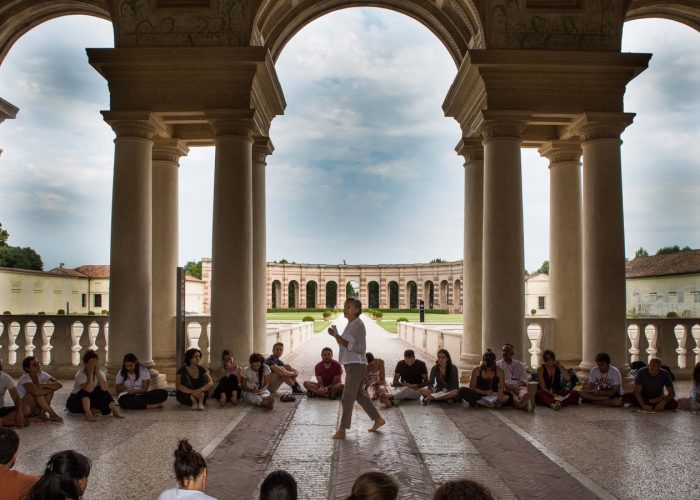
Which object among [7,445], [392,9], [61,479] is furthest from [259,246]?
[61,479]

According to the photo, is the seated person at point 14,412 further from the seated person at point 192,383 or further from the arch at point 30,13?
the arch at point 30,13

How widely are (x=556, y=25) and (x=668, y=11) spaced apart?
5.51m

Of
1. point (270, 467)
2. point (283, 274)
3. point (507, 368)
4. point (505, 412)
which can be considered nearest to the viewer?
point (270, 467)

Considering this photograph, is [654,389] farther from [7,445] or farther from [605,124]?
[7,445]

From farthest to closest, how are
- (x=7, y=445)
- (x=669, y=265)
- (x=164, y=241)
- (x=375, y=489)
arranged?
(x=669, y=265), (x=164, y=241), (x=7, y=445), (x=375, y=489)

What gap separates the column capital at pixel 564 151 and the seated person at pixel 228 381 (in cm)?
1206

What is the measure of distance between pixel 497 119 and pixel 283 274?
10127 centimetres

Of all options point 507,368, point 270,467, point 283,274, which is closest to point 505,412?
point 507,368

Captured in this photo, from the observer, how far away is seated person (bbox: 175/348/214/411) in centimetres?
1399

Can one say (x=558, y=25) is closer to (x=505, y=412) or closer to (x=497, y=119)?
(x=497, y=119)

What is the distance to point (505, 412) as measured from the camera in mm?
13703

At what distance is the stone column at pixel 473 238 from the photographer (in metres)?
18.8

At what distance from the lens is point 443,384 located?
1506cm

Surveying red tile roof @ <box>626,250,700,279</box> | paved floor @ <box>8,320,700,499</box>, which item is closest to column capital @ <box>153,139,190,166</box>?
paved floor @ <box>8,320,700,499</box>
